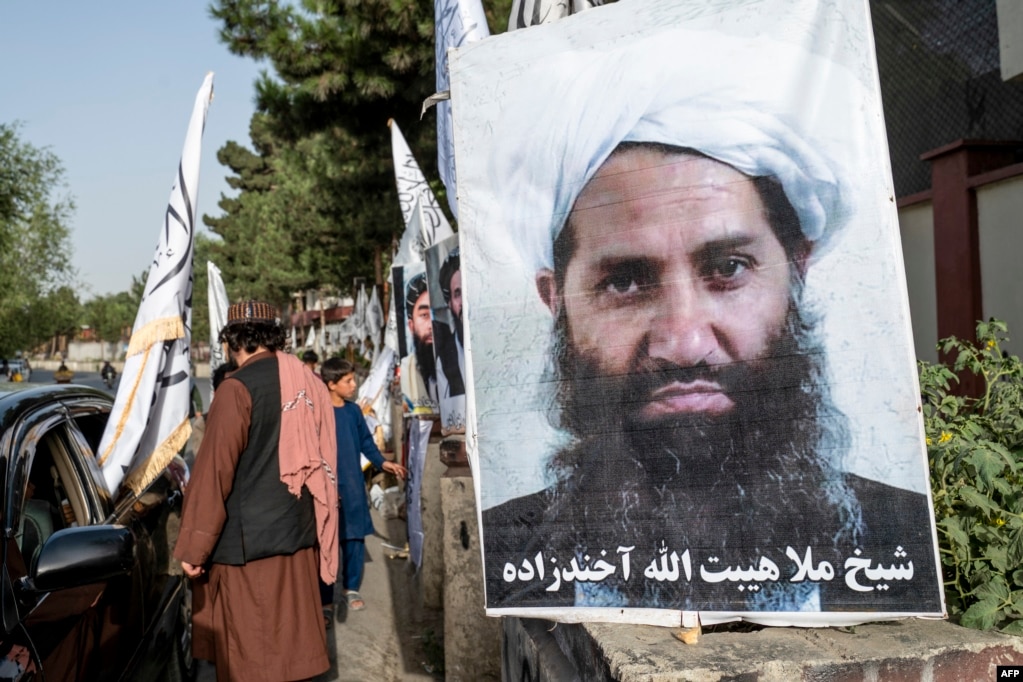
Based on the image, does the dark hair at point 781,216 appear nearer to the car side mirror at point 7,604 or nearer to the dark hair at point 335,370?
the car side mirror at point 7,604

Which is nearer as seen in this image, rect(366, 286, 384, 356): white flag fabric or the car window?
the car window

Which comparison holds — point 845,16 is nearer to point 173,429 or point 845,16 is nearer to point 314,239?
point 173,429

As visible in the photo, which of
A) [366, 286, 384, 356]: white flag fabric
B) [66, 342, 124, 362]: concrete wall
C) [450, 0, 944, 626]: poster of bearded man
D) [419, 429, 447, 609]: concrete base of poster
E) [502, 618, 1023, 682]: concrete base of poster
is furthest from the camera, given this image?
[66, 342, 124, 362]: concrete wall

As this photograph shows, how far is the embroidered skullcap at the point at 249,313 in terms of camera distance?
4.05m

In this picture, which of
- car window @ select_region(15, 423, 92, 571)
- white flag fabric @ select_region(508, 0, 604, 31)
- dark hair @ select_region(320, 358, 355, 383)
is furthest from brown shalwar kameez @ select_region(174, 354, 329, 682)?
dark hair @ select_region(320, 358, 355, 383)

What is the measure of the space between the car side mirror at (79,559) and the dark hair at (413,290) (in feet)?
15.8

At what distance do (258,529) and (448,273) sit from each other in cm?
239

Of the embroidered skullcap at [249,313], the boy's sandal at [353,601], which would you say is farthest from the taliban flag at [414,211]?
the embroidered skullcap at [249,313]

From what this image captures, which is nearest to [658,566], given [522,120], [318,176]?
[522,120]

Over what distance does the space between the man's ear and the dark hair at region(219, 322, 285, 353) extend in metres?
1.88

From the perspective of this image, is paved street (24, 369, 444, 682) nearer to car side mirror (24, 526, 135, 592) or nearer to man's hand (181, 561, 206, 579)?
man's hand (181, 561, 206, 579)

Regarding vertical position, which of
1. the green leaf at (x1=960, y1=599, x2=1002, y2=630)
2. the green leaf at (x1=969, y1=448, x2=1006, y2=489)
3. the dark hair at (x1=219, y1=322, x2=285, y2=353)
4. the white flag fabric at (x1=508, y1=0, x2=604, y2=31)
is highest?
the white flag fabric at (x1=508, y1=0, x2=604, y2=31)

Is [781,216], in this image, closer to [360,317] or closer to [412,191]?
[412,191]

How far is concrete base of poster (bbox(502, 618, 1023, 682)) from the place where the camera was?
83.4 inches
